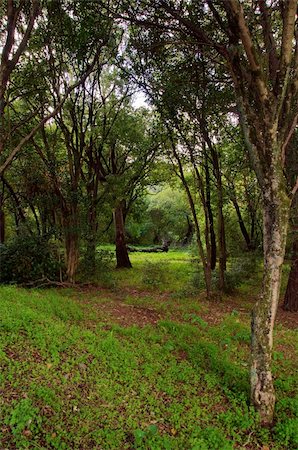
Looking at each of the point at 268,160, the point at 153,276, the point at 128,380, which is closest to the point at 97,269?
the point at 153,276

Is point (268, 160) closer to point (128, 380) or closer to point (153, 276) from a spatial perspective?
point (128, 380)

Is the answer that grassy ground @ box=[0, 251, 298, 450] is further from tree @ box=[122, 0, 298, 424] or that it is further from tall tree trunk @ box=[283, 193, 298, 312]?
tall tree trunk @ box=[283, 193, 298, 312]

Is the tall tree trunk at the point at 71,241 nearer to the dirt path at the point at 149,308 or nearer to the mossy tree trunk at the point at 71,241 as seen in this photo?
the mossy tree trunk at the point at 71,241

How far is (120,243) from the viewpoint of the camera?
592 inches

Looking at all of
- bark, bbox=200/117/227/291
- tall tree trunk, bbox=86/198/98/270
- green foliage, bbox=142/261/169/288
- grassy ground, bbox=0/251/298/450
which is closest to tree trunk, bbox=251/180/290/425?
grassy ground, bbox=0/251/298/450

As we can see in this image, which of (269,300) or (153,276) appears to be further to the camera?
(153,276)

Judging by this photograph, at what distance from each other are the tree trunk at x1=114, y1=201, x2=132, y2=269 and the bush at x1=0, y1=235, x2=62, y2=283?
5.92 metres

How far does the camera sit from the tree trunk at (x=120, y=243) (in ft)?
48.4

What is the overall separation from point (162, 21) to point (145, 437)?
6.93 m

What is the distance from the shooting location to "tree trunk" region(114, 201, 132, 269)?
1474 centimetres

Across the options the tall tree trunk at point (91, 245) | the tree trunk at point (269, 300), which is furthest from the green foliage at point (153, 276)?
the tree trunk at point (269, 300)

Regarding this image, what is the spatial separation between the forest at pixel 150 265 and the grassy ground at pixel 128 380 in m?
0.02

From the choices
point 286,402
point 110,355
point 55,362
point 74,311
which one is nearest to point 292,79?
point 286,402

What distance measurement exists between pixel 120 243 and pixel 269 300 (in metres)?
11.6
